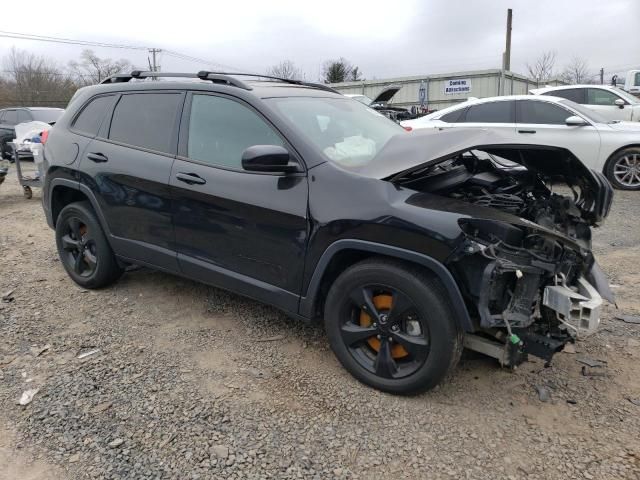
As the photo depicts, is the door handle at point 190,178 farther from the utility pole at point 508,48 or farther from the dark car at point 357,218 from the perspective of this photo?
the utility pole at point 508,48

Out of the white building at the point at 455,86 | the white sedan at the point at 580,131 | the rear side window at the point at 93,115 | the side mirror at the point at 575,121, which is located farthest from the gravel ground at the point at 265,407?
the white building at the point at 455,86

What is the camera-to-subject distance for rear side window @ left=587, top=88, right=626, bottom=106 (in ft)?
35.2

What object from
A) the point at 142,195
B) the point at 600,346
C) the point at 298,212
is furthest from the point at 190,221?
the point at 600,346

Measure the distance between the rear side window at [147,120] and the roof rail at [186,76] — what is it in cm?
21

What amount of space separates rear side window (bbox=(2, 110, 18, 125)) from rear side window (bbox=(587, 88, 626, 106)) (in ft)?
52.7

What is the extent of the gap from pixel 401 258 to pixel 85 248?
3.07 meters

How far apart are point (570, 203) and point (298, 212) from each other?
1672mm

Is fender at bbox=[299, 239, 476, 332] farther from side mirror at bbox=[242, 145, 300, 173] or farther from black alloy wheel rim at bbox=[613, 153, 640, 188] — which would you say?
black alloy wheel rim at bbox=[613, 153, 640, 188]

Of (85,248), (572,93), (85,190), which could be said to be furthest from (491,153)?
(572,93)

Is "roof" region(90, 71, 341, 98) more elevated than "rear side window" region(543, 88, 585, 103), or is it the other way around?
"rear side window" region(543, 88, 585, 103)

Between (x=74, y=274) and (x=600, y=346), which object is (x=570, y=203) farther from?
(x=74, y=274)

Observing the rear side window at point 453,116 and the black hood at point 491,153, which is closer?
the black hood at point 491,153

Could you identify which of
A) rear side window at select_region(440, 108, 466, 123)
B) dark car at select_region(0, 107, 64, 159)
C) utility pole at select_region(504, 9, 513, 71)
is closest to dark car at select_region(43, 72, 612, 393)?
rear side window at select_region(440, 108, 466, 123)

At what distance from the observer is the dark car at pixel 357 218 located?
8.43ft
